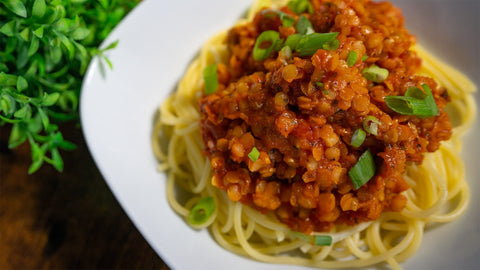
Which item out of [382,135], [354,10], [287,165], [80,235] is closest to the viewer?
[382,135]

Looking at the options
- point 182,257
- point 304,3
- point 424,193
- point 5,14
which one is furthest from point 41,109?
point 424,193

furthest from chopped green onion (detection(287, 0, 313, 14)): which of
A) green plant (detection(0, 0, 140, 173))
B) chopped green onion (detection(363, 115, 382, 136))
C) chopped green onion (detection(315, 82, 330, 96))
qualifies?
green plant (detection(0, 0, 140, 173))

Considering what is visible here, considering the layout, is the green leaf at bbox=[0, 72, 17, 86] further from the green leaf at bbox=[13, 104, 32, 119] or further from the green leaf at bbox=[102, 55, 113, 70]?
the green leaf at bbox=[102, 55, 113, 70]

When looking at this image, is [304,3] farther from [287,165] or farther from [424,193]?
[424,193]

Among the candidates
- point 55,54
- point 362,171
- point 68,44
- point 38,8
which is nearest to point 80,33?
point 68,44

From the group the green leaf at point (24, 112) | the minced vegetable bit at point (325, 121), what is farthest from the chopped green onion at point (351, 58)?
the green leaf at point (24, 112)

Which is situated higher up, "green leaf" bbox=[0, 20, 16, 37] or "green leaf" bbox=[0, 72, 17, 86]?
"green leaf" bbox=[0, 20, 16, 37]
